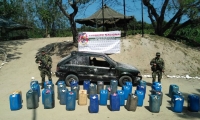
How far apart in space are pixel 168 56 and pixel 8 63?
11480 mm

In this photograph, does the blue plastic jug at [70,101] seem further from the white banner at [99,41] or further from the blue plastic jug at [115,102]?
the white banner at [99,41]

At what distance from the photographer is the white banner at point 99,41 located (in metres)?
13.5

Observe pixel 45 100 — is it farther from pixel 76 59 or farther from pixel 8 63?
pixel 8 63

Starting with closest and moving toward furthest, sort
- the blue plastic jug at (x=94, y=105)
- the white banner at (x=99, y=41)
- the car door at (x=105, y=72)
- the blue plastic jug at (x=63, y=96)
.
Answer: the blue plastic jug at (x=94, y=105), the blue plastic jug at (x=63, y=96), the car door at (x=105, y=72), the white banner at (x=99, y=41)

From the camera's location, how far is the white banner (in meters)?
13.5

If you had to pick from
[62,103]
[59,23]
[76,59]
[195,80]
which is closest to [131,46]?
[195,80]

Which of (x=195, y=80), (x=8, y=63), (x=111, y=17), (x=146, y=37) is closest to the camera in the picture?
(x=195, y=80)

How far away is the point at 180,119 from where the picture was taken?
5590 mm

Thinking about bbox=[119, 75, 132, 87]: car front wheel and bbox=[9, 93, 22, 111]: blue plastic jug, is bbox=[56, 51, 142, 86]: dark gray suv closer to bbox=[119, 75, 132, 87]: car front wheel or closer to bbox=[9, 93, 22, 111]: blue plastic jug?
bbox=[119, 75, 132, 87]: car front wheel

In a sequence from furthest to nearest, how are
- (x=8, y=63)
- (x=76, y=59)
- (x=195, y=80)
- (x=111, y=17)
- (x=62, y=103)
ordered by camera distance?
(x=111, y=17) → (x=8, y=63) → (x=195, y=80) → (x=76, y=59) → (x=62, y=103)

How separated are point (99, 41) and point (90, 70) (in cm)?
538

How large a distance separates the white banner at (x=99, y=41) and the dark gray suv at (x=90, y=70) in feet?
16.4

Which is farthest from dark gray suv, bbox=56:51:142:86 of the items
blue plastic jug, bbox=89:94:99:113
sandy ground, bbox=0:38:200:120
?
blue plastic jug, bbox=89:94:99:113

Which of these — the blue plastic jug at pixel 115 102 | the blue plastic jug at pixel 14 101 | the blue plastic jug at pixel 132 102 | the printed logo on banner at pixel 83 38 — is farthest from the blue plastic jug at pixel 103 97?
the printed logo on banner at pixel 83 38
